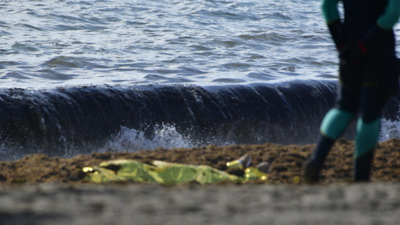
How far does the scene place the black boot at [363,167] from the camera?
315 centimetres

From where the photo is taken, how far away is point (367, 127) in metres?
3.10

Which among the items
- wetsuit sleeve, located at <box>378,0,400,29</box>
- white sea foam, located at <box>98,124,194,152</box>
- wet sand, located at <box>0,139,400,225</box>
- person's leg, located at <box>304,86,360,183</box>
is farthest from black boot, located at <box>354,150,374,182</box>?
white sea foam, located at <box>98,124,194,152</box>

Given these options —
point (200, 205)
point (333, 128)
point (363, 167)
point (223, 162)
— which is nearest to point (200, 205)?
point (200, 205)

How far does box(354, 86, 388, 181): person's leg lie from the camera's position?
120 inches

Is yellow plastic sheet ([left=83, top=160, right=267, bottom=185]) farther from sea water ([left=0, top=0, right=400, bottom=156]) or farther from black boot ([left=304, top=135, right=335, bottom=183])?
sea water ([left=0, top=0, right=400, bottom=156])

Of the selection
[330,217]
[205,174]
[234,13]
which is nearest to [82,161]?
[205,174]

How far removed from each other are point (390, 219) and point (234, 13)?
57.7 ft

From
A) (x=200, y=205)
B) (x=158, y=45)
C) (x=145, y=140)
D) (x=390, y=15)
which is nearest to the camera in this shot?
(x=200, y=205)

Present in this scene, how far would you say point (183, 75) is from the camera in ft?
33.4

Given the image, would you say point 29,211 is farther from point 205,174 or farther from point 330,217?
point 205,174

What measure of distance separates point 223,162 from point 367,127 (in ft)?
4.84

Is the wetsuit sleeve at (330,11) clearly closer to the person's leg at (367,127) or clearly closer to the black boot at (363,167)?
the person's leg at (367,127)

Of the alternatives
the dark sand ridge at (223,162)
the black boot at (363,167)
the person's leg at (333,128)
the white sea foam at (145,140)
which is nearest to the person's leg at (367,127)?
the black boot at (363,167)

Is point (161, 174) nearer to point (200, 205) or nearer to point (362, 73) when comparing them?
point (200, 205)
